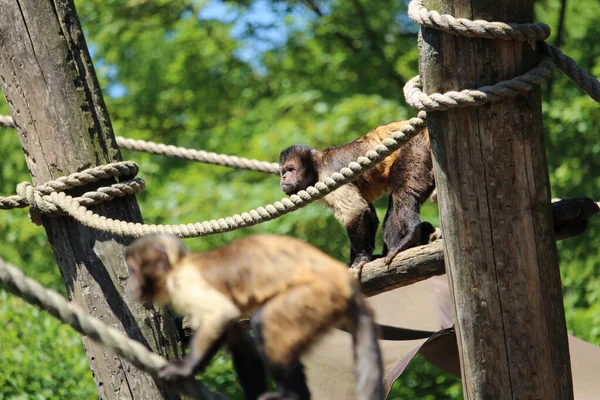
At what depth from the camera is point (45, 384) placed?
641 centimetres

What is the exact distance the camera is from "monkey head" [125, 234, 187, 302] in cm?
328

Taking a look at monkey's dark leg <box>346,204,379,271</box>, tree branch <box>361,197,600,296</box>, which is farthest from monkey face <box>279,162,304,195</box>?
tree branch <box>361,197,600,296</box>

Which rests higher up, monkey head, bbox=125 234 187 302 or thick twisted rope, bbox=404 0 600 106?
thick twisted rope, bbox=404 0 600 106

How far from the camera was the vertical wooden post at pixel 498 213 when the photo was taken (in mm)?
3172

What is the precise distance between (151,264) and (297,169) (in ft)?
11.4

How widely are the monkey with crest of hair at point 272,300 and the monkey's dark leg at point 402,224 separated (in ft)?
8.35

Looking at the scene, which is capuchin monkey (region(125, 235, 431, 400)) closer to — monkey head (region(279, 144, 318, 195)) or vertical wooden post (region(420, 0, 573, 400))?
vertical wooden post (region(420, 0, 573, 400))

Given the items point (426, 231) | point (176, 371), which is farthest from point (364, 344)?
point (426, 231)

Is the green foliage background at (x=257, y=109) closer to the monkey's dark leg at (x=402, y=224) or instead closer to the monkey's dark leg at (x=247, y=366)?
the monkey's dark leg at (x=402, y=224)

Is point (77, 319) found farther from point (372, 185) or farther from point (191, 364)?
point (372, 185)

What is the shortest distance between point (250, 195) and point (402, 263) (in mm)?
4815

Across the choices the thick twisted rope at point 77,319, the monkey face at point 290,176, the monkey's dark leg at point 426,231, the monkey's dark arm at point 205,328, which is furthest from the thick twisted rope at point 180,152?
the thick twisted rope at point 77,319

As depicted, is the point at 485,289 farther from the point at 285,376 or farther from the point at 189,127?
the point at 189,127

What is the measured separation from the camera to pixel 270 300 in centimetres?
300
